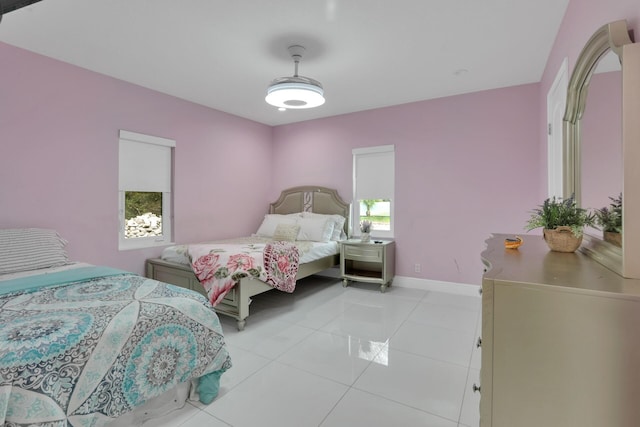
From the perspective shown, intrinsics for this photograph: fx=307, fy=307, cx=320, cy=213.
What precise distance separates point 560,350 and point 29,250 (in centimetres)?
360

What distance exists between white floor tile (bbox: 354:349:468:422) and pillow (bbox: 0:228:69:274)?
2781 millimetres

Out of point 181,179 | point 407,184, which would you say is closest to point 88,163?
point 181,179

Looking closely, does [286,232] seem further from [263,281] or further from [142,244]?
[142,244]

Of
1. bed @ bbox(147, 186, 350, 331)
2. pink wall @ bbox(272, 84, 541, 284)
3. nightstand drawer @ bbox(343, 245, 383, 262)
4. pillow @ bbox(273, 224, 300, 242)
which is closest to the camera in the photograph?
bed @ bbox(147, 186, 350, 331)

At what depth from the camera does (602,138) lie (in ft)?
4.62

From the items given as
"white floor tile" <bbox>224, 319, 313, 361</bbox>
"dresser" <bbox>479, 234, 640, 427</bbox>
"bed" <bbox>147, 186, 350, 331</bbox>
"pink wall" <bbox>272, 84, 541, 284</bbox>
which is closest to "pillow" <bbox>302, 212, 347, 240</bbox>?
"bed" <bbox>147, 186, 350, 331</bbox>

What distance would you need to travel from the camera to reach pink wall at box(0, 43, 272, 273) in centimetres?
276

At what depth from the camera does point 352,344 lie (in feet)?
8.70

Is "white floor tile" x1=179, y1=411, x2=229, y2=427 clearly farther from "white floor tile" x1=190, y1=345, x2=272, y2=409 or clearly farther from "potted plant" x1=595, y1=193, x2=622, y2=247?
"potted plant" x1=595, y1=193, x2=622, y2=247

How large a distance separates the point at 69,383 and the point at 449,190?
408 cm

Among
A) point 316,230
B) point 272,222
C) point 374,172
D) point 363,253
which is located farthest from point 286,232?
point 374,172

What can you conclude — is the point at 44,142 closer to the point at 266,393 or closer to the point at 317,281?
the point at 266,393

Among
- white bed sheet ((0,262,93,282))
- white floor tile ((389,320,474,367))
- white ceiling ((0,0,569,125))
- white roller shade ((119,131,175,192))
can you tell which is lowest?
white floor tile ((389,320,474,367))

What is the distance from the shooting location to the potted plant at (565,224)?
1498 millimetres
